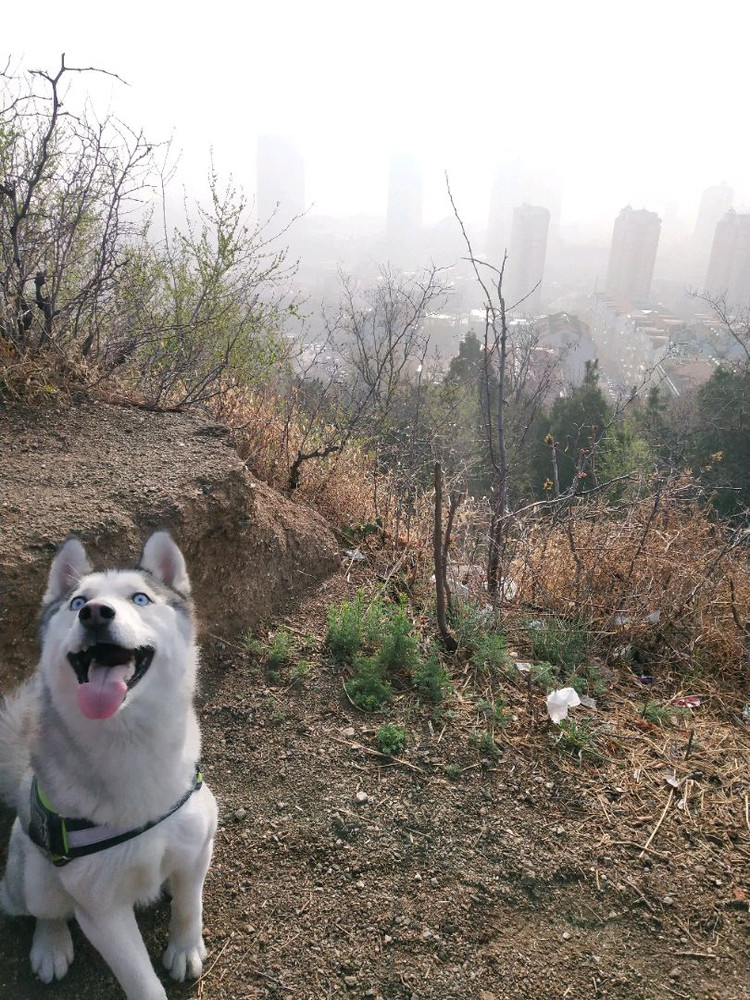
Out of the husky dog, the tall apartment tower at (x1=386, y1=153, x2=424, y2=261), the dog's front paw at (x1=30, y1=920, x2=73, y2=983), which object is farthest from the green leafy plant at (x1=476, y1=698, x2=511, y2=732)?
the tall apartment tower at (x1=386, y1=153, x2=424, y2=261)

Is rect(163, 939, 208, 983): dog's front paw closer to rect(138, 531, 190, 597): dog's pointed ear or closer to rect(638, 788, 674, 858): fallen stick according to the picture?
rect(138, 531, 190, 597): dog's pointed ear

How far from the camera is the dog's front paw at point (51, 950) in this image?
81.4 inches

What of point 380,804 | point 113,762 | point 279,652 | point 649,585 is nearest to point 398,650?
point 279,652

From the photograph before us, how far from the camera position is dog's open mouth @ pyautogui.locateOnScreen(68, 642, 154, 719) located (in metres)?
1.65

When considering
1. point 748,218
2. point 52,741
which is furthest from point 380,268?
point 748,218

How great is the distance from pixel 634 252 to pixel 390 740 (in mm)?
28744

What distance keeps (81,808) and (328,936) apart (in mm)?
1030

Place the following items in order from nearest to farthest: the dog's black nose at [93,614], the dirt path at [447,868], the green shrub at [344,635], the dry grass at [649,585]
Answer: the dog's black nose at [93,614] < the dirt path at [447,868] < the green shrub at [344,635] < the dry grass at [649,585]

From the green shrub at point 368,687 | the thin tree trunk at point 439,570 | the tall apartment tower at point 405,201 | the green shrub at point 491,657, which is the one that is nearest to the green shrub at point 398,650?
the green shrub at point 368,687

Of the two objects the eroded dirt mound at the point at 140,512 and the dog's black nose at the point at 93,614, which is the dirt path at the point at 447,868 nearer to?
the eroded dirt mound at the point at 140,512

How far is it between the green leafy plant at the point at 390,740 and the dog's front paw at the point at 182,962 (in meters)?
1.08

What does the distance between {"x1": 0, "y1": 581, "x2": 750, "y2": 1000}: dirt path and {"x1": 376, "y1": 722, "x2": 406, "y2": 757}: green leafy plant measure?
47 millimetres

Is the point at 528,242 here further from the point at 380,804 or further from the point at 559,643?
the point at 380,804

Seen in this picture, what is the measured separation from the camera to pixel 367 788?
2797 millimetres
